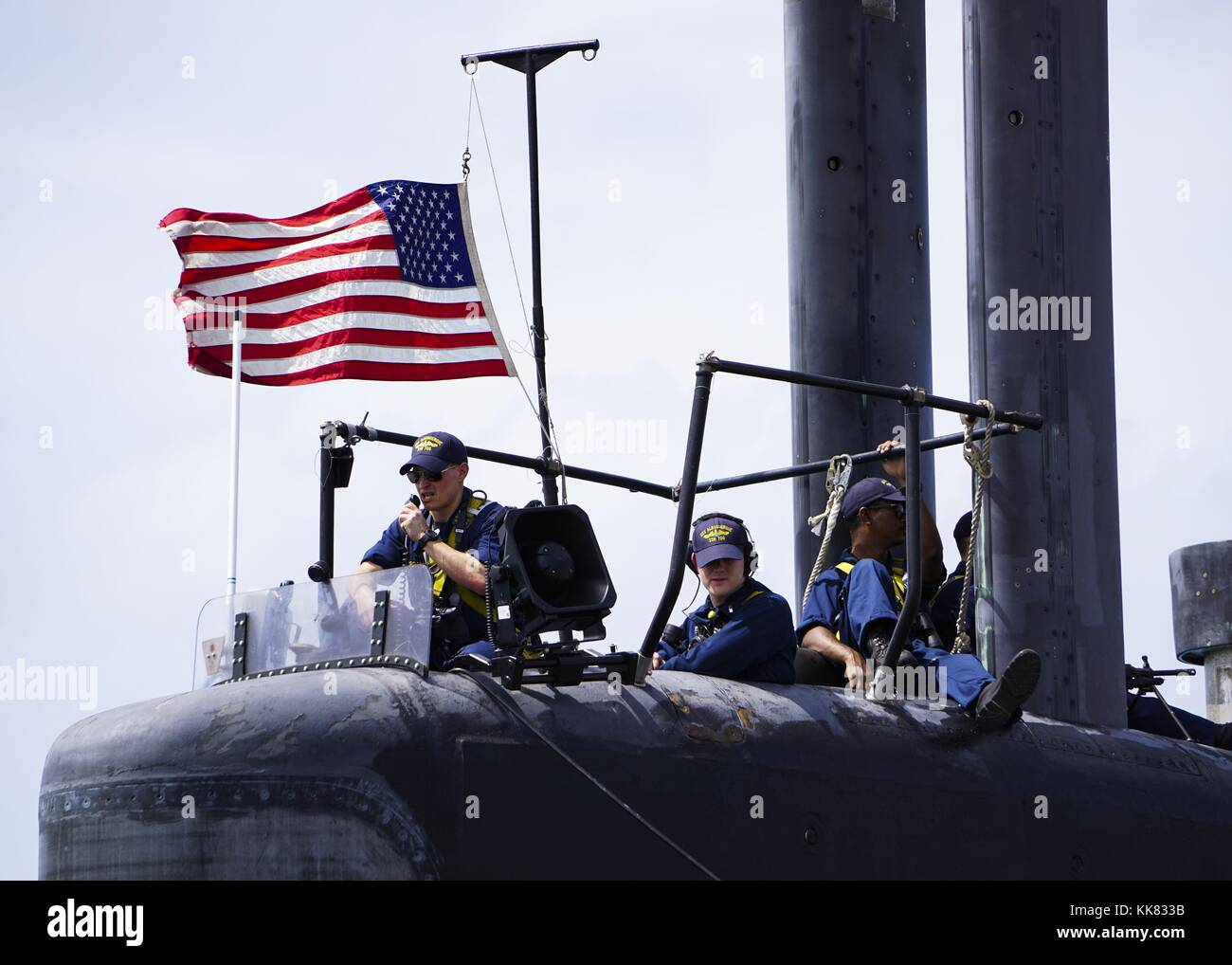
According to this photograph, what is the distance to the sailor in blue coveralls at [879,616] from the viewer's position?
289 inches

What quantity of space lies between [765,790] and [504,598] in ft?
3.40

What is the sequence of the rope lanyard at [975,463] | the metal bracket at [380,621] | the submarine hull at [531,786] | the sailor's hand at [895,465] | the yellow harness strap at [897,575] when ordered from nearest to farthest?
the submarine hull at [531,786], the metal bracket at [380,621], the yellow harness strap at [897,575], the rope lanyard at [975,463], the sailor's hand at [895,465]

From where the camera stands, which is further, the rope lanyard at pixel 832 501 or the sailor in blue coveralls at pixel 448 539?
the rope lanyard at pixel 832 501

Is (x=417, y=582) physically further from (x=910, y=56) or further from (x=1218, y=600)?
(x=1218, y=600)

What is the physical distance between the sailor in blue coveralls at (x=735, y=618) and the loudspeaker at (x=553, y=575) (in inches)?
28.8

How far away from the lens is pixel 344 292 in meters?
10.9

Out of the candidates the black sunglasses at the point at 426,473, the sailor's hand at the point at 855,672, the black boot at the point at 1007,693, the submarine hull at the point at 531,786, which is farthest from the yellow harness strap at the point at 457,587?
the black boot at the point at 1007,693

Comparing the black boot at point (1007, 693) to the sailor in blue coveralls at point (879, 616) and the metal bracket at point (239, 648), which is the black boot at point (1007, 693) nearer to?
the sailor in blue coveralls at point (879, 616)

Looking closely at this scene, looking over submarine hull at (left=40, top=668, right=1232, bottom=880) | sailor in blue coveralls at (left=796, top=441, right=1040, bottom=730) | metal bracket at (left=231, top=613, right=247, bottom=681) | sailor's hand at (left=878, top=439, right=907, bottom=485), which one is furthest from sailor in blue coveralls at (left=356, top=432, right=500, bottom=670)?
sailor's hand at (left=878, top=439, right=907, bottom=485)

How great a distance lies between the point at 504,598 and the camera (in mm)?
6543

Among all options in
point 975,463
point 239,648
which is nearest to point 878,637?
point 975,463

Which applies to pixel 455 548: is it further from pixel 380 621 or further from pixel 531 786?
pixel 531 786

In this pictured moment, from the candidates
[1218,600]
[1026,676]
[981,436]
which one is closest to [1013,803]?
[1026,676]
